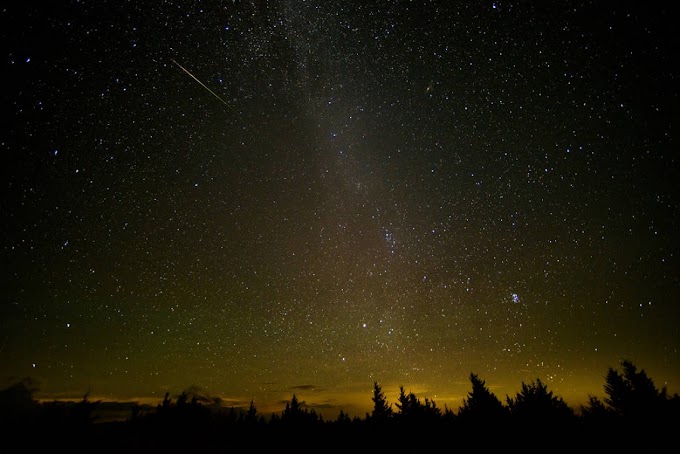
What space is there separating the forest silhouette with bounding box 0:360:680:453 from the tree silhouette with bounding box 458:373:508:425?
8cm

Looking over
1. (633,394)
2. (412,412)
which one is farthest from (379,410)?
(633,394)

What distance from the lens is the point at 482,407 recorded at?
27.2 meters

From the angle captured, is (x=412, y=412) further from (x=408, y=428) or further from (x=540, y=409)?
(x=540, y=409)

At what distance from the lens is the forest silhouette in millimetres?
21766

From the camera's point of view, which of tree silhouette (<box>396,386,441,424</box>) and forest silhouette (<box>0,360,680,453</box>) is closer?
forest silhouette (<box>0,360,680,453</box>)

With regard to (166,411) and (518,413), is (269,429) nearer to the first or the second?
(166,411)

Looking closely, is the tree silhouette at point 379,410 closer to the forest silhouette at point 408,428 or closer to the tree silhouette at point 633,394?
the forest silhouette at point 408,428

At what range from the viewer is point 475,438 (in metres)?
25.7

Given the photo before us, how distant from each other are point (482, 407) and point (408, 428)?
34.6 ft

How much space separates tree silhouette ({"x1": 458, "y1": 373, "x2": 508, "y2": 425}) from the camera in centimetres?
2631

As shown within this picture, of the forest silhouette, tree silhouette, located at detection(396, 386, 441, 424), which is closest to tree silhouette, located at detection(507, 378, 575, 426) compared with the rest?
the forest silhouette

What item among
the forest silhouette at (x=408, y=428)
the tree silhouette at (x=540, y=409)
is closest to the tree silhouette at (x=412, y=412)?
the forest silhouette at (x=408, y=428)

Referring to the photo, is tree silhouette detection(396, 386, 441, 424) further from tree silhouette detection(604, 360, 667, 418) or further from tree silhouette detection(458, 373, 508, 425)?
tree silhouette detection(604, 360, 667, 418)

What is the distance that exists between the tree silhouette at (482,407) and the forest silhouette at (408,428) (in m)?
0.08
